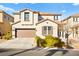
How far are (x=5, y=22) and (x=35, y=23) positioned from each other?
103 cm

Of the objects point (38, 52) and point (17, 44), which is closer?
point (38, 52)

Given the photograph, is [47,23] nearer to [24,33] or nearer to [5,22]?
[24,33]

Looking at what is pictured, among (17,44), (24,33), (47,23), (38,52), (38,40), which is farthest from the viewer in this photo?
(24,33)

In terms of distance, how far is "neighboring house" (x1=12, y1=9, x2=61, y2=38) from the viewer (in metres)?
9.20

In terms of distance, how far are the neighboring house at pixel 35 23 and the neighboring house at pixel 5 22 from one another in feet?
0.58

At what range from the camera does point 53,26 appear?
928 centimetres

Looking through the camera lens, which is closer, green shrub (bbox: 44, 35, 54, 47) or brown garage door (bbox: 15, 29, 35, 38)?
green shrub (bbox: 44, 35, 54, 47)

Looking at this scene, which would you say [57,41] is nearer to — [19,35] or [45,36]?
[45,36]

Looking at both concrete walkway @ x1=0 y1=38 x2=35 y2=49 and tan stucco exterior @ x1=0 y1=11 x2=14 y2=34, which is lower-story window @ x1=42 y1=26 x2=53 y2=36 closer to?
concrete walkway @ x1=0 y1=38 x2=35 y2=49

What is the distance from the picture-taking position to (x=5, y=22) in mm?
9125

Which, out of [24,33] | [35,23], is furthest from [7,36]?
[35,23]

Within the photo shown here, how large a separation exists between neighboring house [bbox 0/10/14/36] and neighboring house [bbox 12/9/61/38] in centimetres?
18

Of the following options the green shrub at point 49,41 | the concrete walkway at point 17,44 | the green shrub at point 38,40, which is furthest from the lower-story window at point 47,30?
the concrete walkway at point 17,44

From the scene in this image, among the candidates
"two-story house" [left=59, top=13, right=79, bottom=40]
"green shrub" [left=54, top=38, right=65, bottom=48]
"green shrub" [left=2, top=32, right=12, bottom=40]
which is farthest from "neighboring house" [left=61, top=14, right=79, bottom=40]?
"green shrub" [left=2, top=32, right=12, bottom=40]
